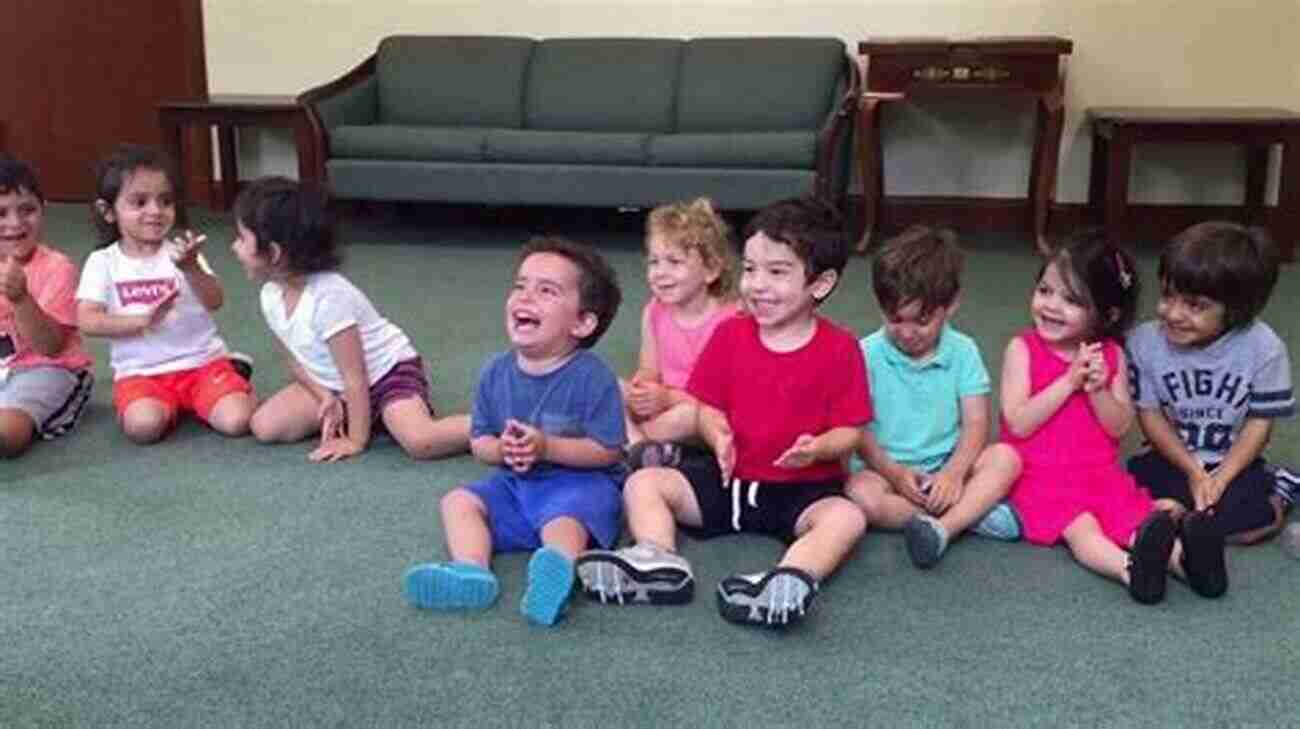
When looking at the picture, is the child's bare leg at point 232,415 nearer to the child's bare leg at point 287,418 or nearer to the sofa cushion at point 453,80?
the child's bare leg at point 287,418

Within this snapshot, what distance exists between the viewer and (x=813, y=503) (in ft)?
7.56

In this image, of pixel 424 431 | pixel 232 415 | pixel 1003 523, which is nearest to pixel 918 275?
pixel 1003 523

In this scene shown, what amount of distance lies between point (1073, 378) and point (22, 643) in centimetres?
177

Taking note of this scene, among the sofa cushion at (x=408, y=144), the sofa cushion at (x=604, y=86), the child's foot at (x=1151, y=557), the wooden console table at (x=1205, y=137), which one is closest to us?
the child's foot at (x=1151, y=557)

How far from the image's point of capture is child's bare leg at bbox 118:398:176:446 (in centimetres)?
296

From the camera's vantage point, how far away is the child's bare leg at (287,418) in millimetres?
2947

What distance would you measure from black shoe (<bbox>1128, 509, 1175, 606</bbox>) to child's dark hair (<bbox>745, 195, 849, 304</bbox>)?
2.18ft

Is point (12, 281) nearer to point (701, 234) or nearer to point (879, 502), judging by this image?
point (701, 234)

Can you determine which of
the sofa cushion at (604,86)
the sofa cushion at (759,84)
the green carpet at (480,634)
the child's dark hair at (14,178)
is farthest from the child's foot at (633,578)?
the sofa cushion at (604,86)

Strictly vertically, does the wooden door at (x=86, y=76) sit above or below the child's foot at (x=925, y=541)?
above

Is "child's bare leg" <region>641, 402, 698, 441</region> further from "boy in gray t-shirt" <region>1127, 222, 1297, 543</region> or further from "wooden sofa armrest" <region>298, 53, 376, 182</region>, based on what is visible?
"wooden sofa armrest" <region>298, 53, 376, 182</region>

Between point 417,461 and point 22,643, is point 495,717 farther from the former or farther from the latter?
point 417,461

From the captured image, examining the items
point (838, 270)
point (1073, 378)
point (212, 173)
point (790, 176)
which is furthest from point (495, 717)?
point (212, 173)

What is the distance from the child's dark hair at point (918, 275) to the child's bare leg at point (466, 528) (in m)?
0.83
